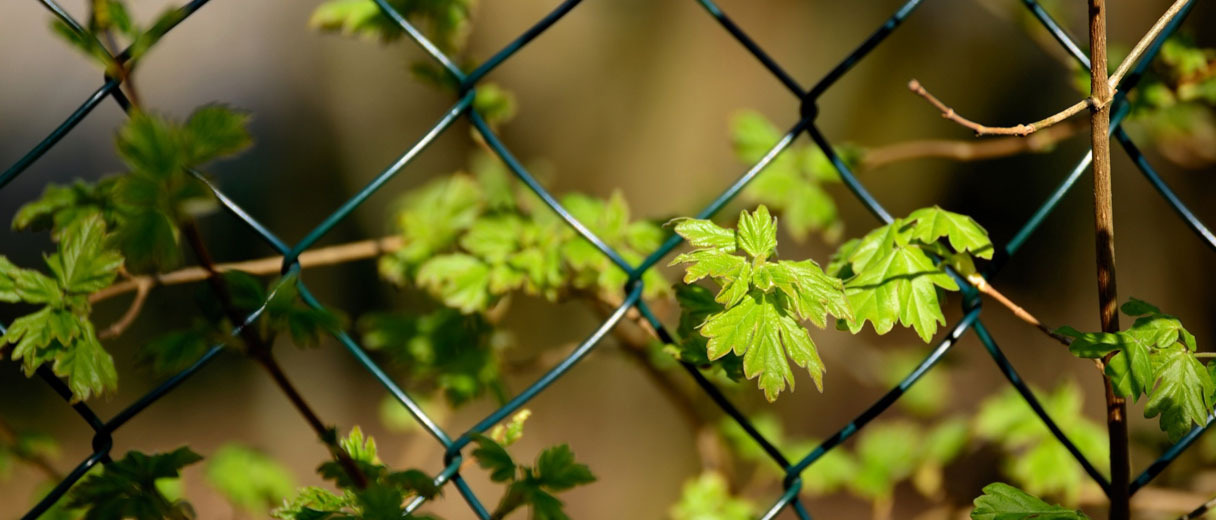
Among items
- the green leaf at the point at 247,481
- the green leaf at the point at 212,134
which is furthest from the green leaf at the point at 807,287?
the green leaf at the point at 247,481

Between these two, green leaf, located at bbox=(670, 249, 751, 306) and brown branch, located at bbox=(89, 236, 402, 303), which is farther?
brown branch, located at bbox=(89, 236, 402, 303)

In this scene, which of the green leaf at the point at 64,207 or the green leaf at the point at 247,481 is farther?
the green leaf at the point at 247,481

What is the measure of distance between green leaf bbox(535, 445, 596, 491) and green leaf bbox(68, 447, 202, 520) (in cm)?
40

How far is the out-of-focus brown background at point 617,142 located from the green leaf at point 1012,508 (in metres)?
1.80

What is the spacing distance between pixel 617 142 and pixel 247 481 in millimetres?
1815

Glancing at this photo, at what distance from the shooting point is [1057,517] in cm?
82

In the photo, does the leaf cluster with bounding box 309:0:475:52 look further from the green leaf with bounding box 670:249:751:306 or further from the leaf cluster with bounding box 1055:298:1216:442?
the leaf cluster with bounding box 1055:298:1216:442

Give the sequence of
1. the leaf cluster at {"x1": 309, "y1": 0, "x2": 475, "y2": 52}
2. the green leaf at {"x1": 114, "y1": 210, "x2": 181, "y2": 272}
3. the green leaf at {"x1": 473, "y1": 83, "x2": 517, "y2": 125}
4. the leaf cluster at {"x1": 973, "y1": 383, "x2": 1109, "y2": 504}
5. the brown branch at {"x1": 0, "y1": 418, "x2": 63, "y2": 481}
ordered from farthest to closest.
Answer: the leaf cluster at {"x1": 973, "y1": 383, "x2": 1109, "y2": 504}, the green leaf at {"x1": 473, "y1": 83, "x2": 517, "y2": 125}, the leaf cluster at {"x1": 309, "y1": 0, "x2": 475, "y2": 52}, the brown branch at {"x1": 0, "y1": 418, "x2": 63, "y2": 481}, the green leaf at {"x1": 114, "y1": 210, "x2": 181, "y2": 272}

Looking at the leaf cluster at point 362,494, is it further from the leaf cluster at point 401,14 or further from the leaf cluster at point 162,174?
the leaf cluster at point 401,14

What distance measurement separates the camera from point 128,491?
2.93ft

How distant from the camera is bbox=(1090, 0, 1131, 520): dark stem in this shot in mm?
831

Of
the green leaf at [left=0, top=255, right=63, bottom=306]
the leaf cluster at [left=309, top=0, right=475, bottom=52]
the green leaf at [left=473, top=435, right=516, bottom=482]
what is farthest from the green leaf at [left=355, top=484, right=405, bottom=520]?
the leaf cluster at [left=309, top=0, right=475, bottom=52]

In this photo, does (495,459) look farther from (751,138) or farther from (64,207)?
(751,138)

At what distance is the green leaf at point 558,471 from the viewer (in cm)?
93
